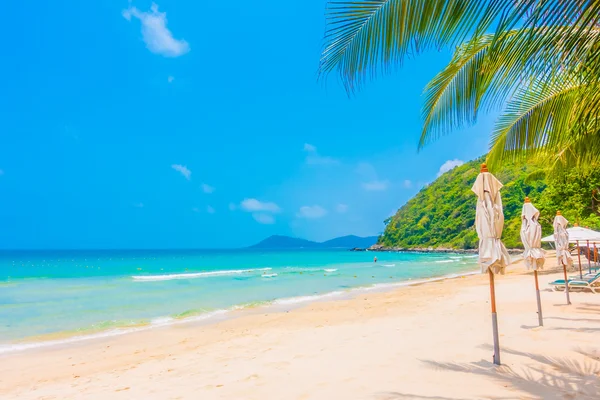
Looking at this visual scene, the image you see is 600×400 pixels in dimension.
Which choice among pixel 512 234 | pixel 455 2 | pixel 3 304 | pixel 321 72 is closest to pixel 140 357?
pixel 321 72

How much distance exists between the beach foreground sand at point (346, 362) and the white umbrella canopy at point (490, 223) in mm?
1242

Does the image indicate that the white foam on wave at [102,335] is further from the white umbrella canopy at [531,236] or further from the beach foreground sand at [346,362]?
the white umbrella canopy at [531,236]

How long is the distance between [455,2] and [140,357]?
7631 millimetres

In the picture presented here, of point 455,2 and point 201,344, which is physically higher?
point 455,2

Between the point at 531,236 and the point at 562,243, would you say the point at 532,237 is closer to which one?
the point at 531,236

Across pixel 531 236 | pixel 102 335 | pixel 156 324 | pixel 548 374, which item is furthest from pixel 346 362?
pixel 156 324

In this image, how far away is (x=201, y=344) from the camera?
808 cm

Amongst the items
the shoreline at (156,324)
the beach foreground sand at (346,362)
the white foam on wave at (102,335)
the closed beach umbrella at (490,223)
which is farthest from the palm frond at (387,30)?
the white foam on wave at (102,335)

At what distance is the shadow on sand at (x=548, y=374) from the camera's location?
3.56m

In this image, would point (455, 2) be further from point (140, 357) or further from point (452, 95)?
point (140, 357)

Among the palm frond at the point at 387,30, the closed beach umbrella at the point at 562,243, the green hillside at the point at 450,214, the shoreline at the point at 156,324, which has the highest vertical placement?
the green hillside at the point at 450,214

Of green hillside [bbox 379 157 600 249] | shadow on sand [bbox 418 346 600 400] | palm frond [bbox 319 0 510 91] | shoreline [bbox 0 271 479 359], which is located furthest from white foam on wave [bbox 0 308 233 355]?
green hillside [bbox 379 157 600 249]

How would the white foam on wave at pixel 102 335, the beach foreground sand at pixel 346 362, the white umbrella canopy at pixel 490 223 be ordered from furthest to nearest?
the white foam on wave at pixel 102 335 → the white umbrella canopy at pixel 490 223 → the beach foreground sand at pixel 346 362

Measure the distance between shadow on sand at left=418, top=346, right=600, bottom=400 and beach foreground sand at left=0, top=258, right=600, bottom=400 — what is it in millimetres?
11
